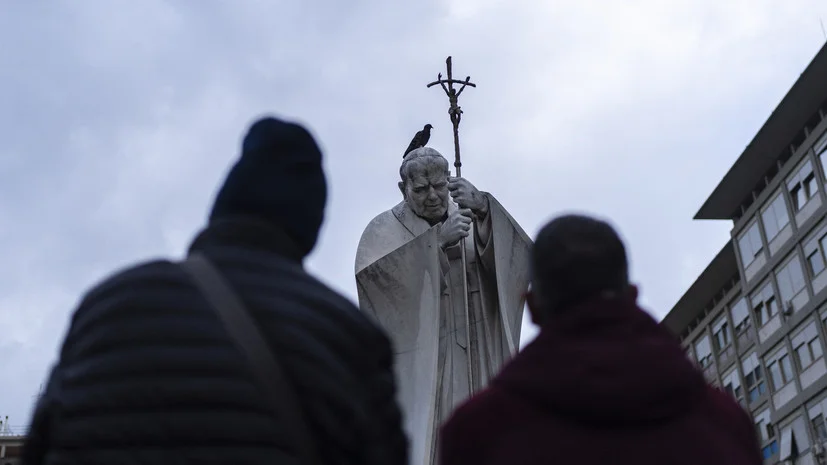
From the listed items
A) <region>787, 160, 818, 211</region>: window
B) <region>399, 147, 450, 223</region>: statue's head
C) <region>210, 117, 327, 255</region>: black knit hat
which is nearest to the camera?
<region>210, 117, 327, 255</region>: black knit hat

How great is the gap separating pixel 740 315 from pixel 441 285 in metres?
41.0

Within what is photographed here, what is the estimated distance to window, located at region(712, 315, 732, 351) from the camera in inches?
1829

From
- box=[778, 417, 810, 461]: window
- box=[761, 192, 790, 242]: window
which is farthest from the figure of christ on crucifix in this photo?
box=[761, 192, 790, 242]: window

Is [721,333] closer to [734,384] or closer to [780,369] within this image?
[734,384]

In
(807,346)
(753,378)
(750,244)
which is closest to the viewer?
(807,346)

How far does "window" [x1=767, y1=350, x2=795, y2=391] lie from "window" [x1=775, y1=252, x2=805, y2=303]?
226cm

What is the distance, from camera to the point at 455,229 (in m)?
6.27

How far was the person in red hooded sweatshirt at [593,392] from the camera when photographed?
198 centimetres

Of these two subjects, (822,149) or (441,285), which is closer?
(441,285)

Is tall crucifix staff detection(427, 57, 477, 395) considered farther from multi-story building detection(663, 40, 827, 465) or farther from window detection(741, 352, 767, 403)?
window detection(741, 352, 767, 403)

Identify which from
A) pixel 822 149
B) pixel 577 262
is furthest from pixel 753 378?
pixel 577 262

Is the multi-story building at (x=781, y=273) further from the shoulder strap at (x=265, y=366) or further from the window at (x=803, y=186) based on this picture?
the shoulder strap at (x=265, y=366)

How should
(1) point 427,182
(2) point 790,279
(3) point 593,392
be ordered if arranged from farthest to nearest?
(2) point 790,279 → (1) point 427,182 → (3) point 593,392

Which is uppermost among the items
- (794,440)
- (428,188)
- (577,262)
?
(794,440)
